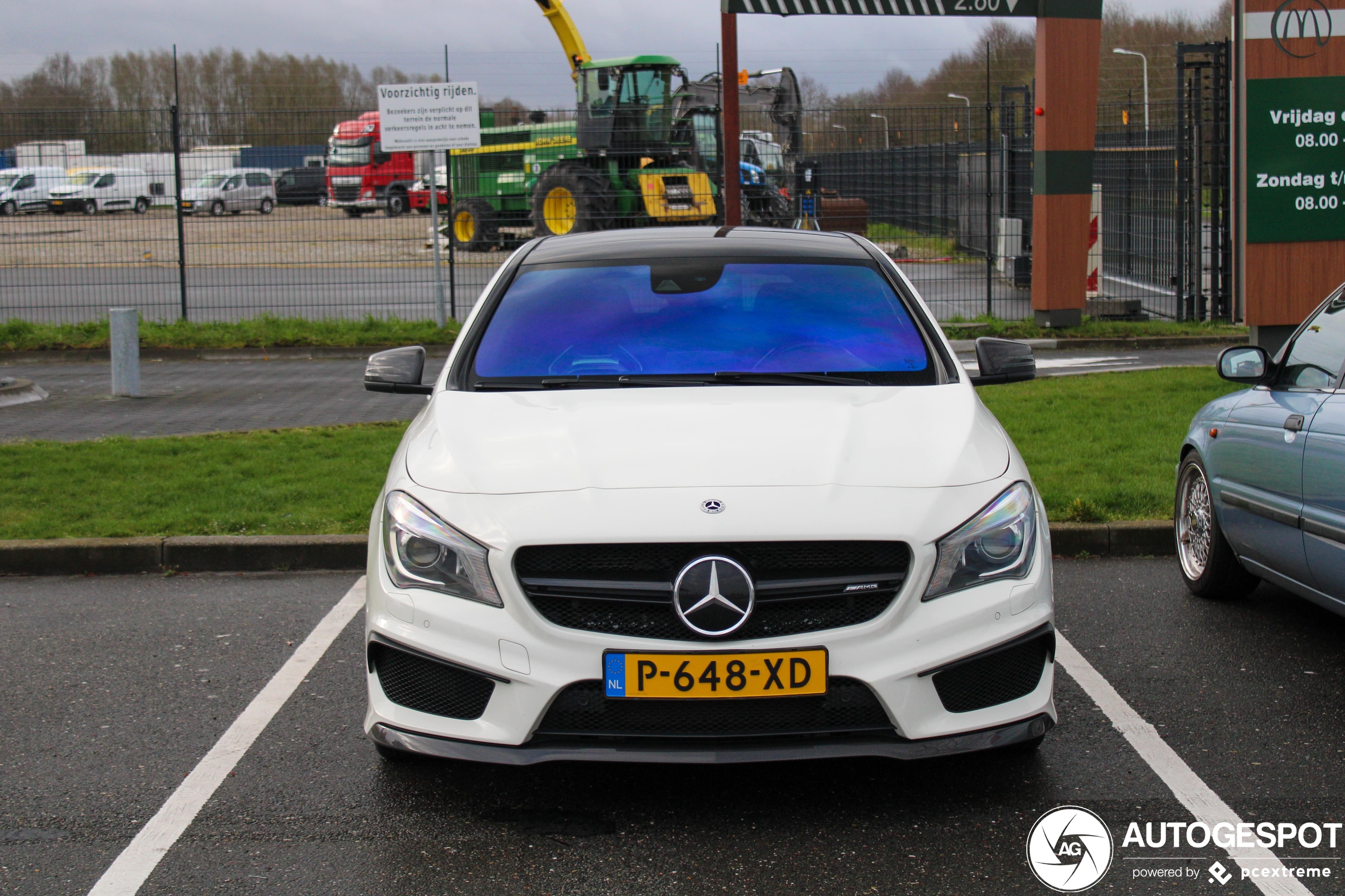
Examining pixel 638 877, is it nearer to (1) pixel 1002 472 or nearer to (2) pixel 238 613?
(1) pixel 1002 472

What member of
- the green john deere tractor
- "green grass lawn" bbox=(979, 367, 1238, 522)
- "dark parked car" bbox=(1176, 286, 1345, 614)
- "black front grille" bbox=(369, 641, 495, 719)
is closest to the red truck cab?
the green john deere tractor

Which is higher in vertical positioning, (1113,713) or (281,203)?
(281,203)

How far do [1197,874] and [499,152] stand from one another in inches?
771

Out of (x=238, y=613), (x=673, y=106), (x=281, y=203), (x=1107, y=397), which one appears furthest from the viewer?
(x=673, y=106)

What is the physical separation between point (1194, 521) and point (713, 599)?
3336mm

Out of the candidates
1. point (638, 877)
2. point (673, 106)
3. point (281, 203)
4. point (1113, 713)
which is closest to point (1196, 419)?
point (1113, 713)

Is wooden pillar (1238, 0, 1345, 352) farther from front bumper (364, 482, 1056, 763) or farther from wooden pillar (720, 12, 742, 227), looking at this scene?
front bumper (364, 482, 1056, 763)

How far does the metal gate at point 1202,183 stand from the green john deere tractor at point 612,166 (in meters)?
4.67

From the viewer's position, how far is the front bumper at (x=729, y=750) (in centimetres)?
326

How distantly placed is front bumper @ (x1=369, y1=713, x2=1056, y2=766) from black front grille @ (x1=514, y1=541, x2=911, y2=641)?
0.90ft

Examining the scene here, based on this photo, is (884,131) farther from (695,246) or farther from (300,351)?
(695,246)

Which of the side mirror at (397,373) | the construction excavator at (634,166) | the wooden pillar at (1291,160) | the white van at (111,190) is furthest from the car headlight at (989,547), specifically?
the white van at (111,190)

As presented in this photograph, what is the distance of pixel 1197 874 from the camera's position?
126 inches

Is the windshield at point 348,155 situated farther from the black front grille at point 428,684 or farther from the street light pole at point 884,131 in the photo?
the black front grille at point 428,684
